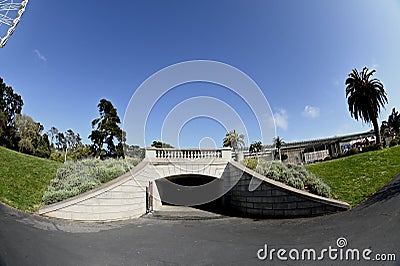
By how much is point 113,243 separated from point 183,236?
30 centimetres

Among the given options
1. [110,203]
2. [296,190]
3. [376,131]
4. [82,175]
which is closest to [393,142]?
[376,131]

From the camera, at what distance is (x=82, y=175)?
1.04 metres

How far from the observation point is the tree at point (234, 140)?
118 centimetres

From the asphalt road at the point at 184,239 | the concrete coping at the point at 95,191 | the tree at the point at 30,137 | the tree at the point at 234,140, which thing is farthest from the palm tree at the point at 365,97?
the tree at the point at 30,137

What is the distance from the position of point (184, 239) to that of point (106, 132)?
0.61 metres

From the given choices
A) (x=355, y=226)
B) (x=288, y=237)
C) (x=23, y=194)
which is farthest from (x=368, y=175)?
(x=23, y=194)

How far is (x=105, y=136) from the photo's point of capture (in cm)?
111

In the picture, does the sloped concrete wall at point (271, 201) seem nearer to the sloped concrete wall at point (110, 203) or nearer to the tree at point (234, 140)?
the tree at point (234, 140)

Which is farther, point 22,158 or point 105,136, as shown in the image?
point 105,136

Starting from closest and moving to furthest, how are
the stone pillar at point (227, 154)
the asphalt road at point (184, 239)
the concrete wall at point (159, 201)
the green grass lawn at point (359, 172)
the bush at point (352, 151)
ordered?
the asphalt road at point (184, 239), the concrete wall at point (159, 201), the green grass lawn at point (359, 172), the bush at point (352, 151), the stone pillar at point (227, 154)

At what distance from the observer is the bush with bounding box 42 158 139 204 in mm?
947

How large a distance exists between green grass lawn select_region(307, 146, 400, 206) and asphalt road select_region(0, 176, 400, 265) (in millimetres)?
46

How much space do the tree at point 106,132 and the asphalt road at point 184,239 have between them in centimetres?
33

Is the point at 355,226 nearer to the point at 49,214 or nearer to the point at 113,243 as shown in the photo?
the point at 113,243
